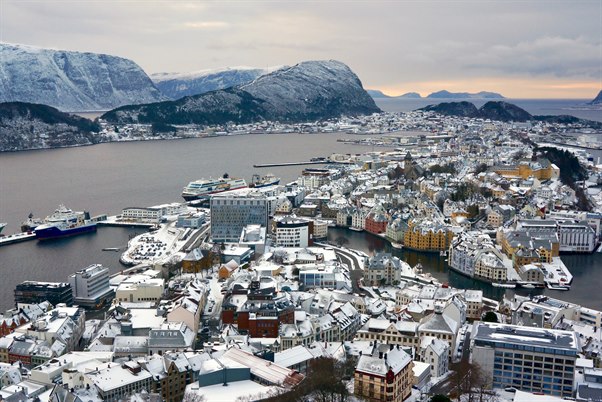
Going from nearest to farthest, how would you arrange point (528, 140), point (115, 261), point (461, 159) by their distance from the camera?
point (115, 261) → point (461, 159) → point (528, 140)

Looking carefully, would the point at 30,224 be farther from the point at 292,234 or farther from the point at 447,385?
the point at 447,385

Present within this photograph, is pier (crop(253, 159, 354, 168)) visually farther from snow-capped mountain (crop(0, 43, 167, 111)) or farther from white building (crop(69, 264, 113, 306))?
snow-capped mountain (crop(0, 43, 167, 111))

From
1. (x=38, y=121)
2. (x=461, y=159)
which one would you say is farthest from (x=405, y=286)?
(x=38, y=121)

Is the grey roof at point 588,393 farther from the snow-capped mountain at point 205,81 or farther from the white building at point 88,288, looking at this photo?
the snow-capped mountain at point 205,81

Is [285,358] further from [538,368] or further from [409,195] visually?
[409,195]

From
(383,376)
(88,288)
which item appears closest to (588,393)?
(383,376)
